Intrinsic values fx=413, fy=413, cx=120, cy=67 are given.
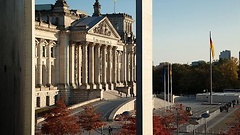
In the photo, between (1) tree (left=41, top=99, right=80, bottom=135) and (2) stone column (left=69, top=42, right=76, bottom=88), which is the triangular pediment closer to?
(2) stone column (left=69, top=42, right=76, bottom=88)

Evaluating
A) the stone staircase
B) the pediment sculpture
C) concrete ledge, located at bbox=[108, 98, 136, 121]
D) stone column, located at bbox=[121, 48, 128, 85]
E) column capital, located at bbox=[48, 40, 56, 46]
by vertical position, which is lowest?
concrete ledge, located at bbox=[108, 98, 136, 121]

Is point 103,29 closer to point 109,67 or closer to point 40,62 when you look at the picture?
point 109,67

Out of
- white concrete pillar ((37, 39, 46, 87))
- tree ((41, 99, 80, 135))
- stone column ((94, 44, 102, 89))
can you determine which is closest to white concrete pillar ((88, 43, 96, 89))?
stone column ((94, 44, 102, 89))

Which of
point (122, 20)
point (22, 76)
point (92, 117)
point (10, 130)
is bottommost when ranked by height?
point (92, 117)

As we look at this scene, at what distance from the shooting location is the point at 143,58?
623 inches

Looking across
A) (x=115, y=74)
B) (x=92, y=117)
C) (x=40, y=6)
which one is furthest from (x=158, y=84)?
(x=92, y=117)

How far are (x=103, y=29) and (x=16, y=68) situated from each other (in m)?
73.9

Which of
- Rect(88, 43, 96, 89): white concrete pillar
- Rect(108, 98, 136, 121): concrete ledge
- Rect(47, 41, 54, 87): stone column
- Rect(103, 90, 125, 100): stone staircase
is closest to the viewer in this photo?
Rect(108, 98, 136, 121): concrete ledge

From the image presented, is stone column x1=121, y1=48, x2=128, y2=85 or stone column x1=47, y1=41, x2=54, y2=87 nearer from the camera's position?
stone column x1=47, y1=41, x2=54, y2=87

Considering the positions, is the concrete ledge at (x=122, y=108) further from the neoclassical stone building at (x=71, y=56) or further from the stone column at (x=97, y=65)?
the stone column at (x=97, y=65)

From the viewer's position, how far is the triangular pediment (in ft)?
272

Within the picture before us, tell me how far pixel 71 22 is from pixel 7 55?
69554 millimetres

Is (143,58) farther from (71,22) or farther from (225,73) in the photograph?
(225,73)

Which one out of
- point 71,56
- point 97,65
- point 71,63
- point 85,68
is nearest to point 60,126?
→ point 71,63
